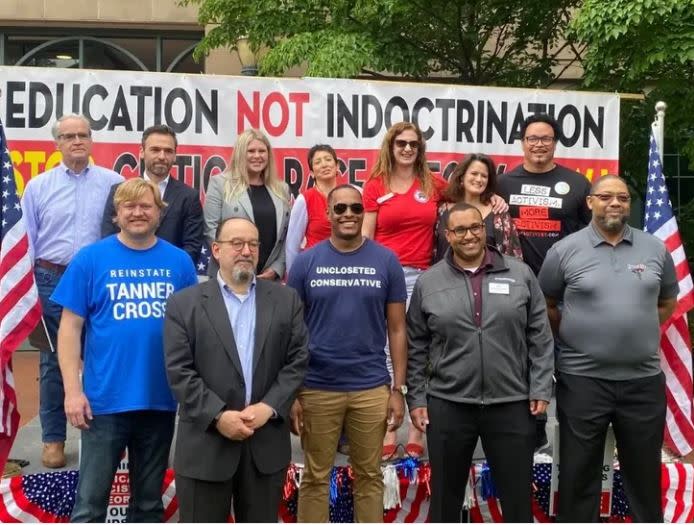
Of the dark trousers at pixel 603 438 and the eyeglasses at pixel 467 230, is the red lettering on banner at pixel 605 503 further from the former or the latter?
the eyeglasses at pixel 467 230

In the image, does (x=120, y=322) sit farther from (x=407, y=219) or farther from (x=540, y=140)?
(x=540, y=140)

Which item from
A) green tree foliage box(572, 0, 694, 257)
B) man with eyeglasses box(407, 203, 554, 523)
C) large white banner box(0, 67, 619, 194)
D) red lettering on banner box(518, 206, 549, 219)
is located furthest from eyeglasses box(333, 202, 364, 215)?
green tree foliage box(572, 0, 694, 257)

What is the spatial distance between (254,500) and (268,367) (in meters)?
0.61

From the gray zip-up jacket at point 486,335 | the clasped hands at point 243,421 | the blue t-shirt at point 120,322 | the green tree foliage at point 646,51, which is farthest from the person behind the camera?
the green tree foliage at point 646,51

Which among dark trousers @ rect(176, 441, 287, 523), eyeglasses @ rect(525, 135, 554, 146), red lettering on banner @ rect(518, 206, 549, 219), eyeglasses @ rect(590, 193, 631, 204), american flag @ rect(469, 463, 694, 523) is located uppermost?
eyeglasses @ rect(525, 135, 554, 146)

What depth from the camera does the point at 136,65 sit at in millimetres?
12828

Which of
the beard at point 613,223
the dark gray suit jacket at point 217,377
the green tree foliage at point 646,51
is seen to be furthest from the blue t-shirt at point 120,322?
the green tree foliage at point 646,51

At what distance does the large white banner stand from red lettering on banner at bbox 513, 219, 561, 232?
78.5 inches

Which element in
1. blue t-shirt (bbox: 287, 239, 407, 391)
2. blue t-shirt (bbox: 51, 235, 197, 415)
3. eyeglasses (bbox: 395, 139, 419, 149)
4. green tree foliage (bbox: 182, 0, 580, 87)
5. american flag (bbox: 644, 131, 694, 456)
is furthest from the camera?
green tree foliage (bbox: 182, 0, 580, 87)

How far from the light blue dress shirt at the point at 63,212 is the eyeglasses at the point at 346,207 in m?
1.61

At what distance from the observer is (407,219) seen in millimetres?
5547

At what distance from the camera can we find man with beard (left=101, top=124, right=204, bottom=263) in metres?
5.46

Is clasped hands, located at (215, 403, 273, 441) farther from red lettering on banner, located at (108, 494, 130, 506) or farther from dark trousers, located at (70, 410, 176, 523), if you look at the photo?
red lettering on banner, located at (108, 494, 130, 506)

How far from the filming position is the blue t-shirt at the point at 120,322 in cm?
434
